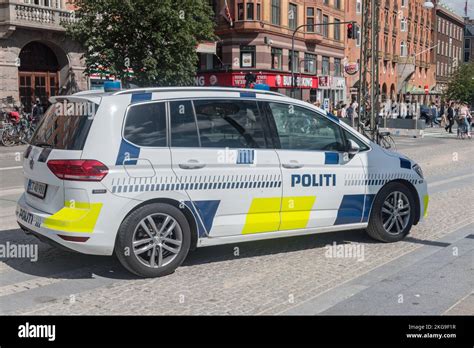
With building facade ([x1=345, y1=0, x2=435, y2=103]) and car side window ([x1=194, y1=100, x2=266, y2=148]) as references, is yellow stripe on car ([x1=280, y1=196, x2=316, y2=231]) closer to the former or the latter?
car side window ([x1=194, y1=100, x2=266, y2=148])

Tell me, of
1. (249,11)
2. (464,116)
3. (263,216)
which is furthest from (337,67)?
(263,216)

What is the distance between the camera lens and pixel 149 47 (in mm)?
24766

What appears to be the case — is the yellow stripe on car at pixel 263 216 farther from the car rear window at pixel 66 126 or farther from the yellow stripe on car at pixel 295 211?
the car rear window at pixel 66 126

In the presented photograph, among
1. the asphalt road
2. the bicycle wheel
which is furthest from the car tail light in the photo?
the bicycle wheel

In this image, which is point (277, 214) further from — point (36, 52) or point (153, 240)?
point (36, 52)

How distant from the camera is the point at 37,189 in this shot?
19.0 feet

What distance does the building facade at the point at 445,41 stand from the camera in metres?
83.7

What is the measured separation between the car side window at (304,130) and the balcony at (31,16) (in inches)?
864

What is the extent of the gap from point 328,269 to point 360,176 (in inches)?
49.2

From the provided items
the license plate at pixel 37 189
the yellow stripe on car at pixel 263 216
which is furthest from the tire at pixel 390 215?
the license plate at pixel 37 189

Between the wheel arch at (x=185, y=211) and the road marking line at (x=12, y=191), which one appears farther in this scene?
the road marking line at (x=12, y=191)

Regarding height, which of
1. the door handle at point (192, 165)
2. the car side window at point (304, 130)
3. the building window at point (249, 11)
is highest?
the building window at point (249, 11)

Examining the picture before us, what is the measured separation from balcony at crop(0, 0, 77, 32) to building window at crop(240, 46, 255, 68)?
1699cm
